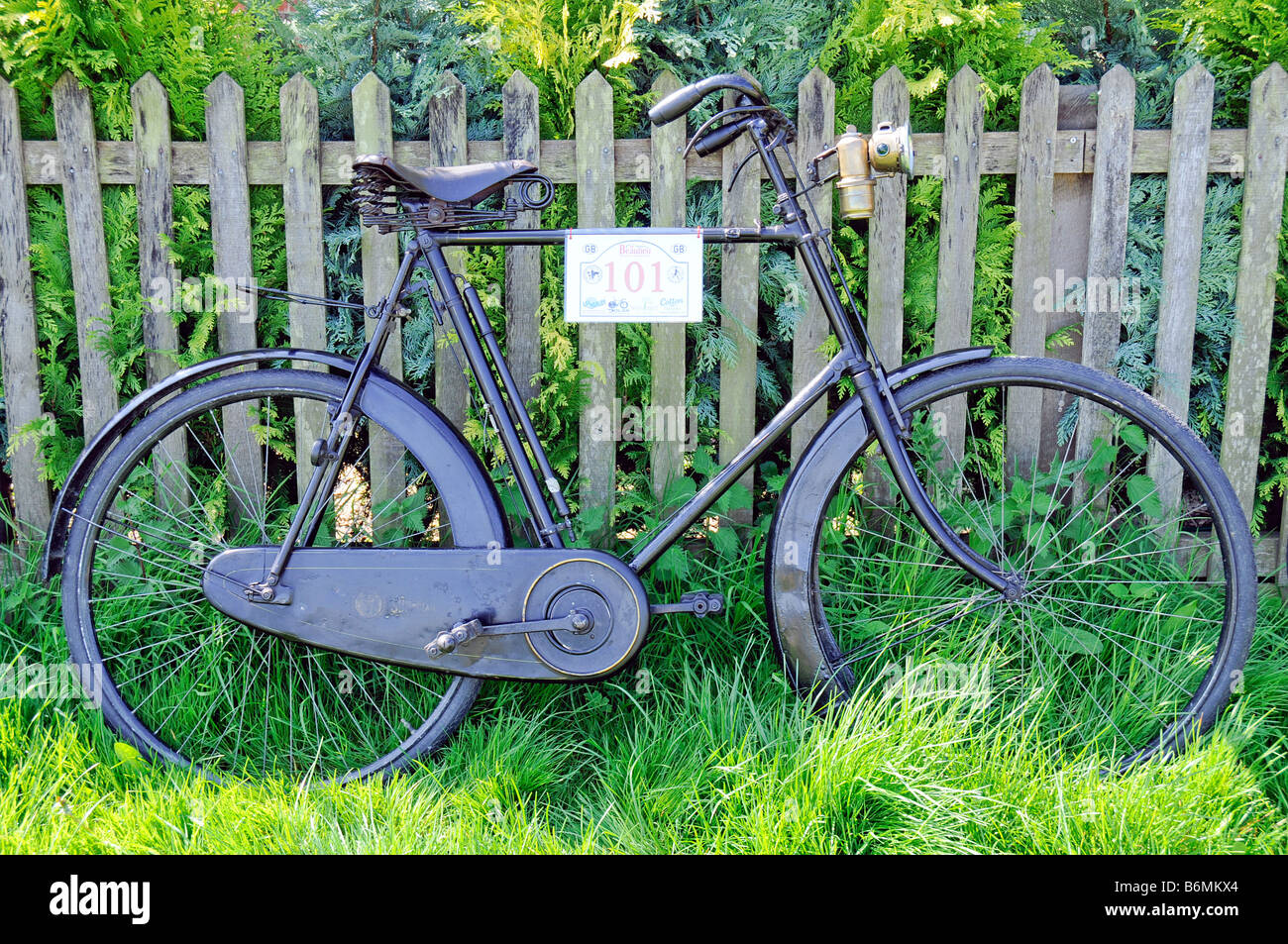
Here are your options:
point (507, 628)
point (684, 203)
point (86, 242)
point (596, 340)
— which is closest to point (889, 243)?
point (684, 203)

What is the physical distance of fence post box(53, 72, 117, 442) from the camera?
8.99 ft

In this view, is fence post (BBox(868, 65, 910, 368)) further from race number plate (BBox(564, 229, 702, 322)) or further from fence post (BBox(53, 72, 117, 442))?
fence post (BBox(53, 72, 117, 442))

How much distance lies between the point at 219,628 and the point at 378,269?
1090mm

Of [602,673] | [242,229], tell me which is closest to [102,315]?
[242,229]

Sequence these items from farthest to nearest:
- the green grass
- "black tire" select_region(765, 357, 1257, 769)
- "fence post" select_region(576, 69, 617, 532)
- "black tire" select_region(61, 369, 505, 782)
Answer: "fence post" select_region(576, 69, 617, 532) → "black tire" select_region(61, 369, 505, 782) → "black tire" select_region(765, 357, 1257, 769) → the green grass

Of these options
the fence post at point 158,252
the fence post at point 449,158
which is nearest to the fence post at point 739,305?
the fence post at point 449,158

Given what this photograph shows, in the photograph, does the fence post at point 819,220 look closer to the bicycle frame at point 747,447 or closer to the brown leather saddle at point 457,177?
the bicycle frame at point 747,447

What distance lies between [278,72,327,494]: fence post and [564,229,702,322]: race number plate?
908mm

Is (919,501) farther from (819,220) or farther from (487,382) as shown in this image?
(487,382)

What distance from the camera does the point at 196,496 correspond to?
2.74m

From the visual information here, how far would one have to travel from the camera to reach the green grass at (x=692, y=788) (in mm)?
1956

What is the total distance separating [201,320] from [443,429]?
97cm

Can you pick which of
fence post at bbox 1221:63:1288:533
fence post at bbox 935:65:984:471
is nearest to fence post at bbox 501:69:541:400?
fence post at bbox 935:65:984:471
